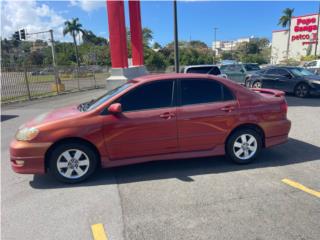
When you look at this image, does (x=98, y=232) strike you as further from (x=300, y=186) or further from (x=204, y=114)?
(x=300, y=186)

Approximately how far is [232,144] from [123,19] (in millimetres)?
10932

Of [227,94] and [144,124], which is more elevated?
[227,94]

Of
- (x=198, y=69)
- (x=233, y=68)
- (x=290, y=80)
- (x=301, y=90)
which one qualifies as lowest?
(x=301, y=90)

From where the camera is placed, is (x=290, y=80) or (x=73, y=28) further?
(x=73, y=28)

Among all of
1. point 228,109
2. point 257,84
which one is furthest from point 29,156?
point 257,84

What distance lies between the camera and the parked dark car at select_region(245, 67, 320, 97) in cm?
1221

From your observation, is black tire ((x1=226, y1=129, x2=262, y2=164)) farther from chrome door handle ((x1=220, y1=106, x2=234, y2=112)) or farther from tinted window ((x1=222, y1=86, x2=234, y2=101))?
tinted window ((x1=222, y1=86, x2=234, y2=101))

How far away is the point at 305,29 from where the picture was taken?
175 feet

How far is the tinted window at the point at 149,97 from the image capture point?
433 centimetres

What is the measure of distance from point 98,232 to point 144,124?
1.78 metres

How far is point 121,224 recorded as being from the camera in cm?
311

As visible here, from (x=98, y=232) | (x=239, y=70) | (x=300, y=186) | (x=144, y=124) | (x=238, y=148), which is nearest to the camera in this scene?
(x=98, y=232)

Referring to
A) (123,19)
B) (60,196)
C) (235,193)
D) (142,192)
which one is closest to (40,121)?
(60,196)

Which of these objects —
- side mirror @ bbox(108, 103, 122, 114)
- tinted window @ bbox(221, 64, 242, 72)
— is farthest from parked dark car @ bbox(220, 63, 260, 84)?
side mirror @ bbox(108, 103, 122, 114)
